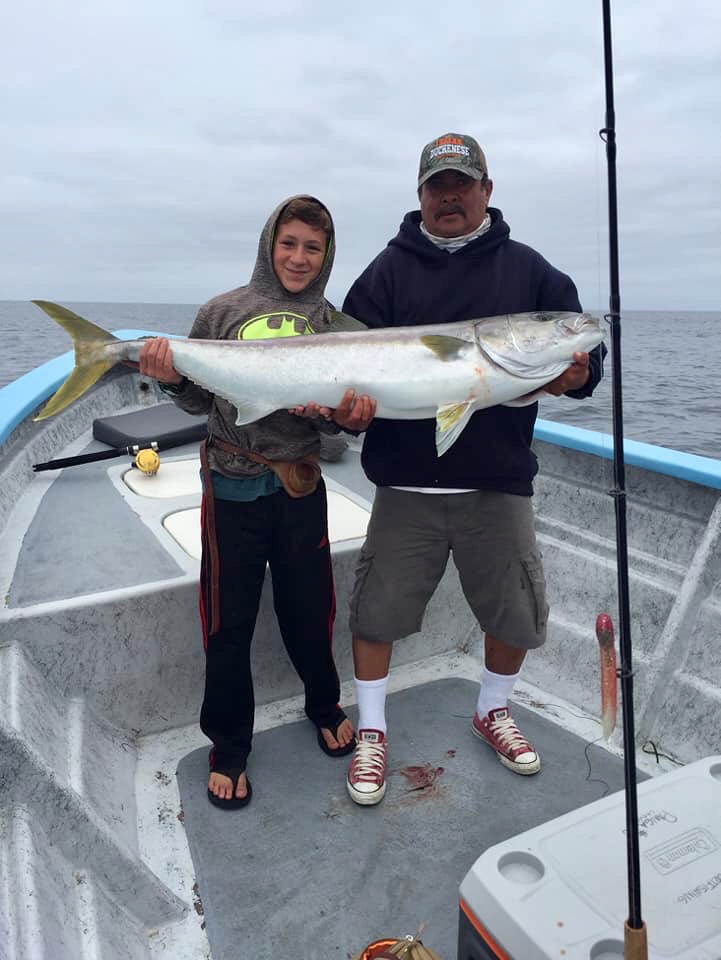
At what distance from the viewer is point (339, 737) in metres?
3.71

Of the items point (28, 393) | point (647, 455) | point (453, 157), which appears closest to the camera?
point (453, 157)

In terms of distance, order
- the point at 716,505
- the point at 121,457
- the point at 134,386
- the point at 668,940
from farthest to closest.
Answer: the point at 134,386, the point at 121,457, the point at 716,505, the point at 668,940

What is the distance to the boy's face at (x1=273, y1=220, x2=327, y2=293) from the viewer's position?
3.13 metres

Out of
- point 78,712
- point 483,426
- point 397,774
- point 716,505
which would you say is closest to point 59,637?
point 78,712

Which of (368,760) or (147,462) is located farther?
(147,462)

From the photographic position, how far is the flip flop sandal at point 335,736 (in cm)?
368

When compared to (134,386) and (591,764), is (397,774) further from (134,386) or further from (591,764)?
(134,386)

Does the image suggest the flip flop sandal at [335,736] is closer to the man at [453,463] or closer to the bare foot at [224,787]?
the man at [453,463]

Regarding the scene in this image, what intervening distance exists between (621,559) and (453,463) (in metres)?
1.10

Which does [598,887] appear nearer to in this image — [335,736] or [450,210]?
[335,736]

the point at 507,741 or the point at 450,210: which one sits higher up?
the point at 450,210

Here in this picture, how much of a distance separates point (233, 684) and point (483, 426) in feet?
5.51

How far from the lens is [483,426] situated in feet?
10.8

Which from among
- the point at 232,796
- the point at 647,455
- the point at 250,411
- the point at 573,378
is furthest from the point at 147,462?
the point at 647,455
